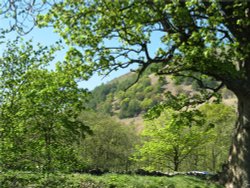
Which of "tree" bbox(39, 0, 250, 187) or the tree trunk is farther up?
"tree" bbox(39, 0, 250, 187)

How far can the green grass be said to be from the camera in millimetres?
10453

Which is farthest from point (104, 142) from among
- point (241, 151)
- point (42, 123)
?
point (42, 123)

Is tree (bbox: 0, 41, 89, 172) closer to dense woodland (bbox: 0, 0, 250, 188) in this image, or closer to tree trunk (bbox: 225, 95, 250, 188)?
dense woodland (bbox: 0, 0, 250, 188)

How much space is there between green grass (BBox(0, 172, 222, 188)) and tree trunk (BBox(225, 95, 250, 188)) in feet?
4.60

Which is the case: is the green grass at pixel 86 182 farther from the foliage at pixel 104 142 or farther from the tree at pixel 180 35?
the foliage at pixel 104 142

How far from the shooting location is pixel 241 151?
50.0ft

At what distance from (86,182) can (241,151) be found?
6676 millimetres

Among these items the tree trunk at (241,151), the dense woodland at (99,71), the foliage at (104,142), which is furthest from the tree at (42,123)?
the foliage at (104,142)

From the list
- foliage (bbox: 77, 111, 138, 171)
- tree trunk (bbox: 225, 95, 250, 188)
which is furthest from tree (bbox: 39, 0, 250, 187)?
foliage (bbox: 77, 111, 138, 171)

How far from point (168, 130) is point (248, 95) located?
2012cm

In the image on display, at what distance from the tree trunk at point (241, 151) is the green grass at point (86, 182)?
1.40 metres

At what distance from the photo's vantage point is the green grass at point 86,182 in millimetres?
10453

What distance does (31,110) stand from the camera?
11.5 meters

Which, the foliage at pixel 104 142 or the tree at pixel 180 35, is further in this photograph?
the foliage at pixel 104 142
